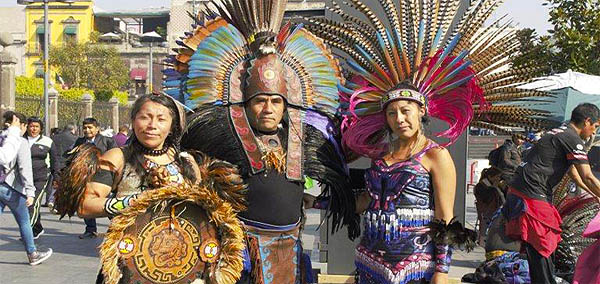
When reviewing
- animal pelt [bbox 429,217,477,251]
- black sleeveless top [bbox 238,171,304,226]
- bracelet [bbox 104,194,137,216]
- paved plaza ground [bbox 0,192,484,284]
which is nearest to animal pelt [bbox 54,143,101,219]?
bracelet [bbox 104,194,137,216]

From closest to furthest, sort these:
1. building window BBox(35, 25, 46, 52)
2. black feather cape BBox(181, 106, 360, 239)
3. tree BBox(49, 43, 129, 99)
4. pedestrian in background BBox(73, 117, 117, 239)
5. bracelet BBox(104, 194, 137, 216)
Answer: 1. bracelet BBox(104, 194, 137, 216)
2. black feather cape BBox(181, 106, 360, 239)
3. pedestrian in background BBox(73, 117, 117, 239)
4. tree BBox(49, 43, 129, 99)
5. building window BBox(35, 25, 46, 52)

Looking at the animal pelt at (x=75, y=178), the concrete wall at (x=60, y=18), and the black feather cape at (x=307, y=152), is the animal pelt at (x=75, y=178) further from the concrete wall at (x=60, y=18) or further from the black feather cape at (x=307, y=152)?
the concrete wall at (x=60, y=18)

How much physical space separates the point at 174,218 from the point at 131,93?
53226mm

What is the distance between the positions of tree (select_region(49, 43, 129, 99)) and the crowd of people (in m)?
46.1

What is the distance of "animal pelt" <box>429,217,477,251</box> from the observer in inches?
145

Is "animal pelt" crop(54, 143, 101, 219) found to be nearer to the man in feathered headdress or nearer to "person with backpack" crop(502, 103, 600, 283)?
the man in feathered headdress

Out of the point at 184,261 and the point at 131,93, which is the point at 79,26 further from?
the point at 184,261

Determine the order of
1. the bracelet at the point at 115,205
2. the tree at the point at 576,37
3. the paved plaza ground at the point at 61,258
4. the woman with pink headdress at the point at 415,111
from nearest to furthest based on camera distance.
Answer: the bracelet at the point at 115,205 → the woman with pink headdress at the point at 415,111 → the paved plaza ground at the point at 61,258 → the tree at the point at 576,37

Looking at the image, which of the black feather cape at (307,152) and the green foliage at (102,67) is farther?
the green foliage at (102,67)

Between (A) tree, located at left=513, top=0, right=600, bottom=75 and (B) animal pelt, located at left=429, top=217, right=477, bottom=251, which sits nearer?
(B) animal pelt, located at left=429, top=217, right=477, bottom=251

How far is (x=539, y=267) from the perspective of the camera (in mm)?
6078

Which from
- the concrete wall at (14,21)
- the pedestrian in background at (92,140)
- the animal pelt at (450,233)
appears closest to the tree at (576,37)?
the pedestrian in background at (92,140)

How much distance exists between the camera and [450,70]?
13.6ft

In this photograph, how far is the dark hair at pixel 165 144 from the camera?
367 centimetres
